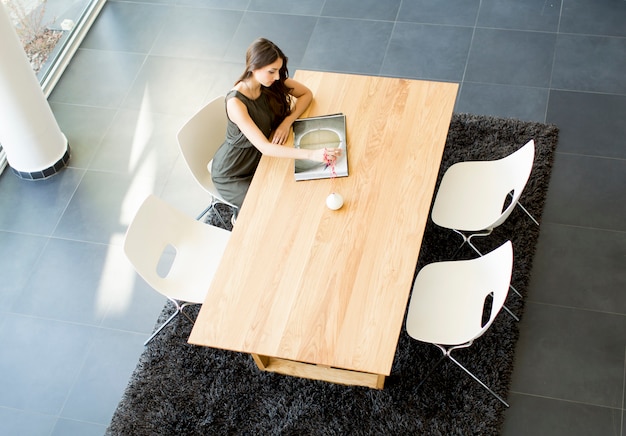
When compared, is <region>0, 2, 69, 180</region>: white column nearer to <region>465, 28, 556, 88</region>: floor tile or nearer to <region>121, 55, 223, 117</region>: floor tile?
<region>121, 55, 223, 117</region>: floor tile

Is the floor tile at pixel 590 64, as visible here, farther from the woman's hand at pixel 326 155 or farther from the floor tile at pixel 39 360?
the floor tile at pixel 39 360

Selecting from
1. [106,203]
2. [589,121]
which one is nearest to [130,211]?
[106,203]

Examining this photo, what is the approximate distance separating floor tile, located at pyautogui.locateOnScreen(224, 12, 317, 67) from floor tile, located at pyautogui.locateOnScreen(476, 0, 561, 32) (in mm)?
1252

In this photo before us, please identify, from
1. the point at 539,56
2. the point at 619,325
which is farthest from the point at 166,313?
the point at 539,56

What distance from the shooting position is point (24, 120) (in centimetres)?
436

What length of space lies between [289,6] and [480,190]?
250 centimetres

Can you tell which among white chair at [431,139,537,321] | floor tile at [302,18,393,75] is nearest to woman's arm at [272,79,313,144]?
white chair at [431,139,537,321]

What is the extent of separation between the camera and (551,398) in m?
3.42

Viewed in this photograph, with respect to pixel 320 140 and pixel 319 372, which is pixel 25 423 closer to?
pixel 319 372

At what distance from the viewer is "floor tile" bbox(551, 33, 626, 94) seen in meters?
4.59

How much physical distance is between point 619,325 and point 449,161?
134cm

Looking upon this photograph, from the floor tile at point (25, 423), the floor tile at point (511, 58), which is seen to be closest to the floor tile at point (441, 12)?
the floor tile at point (511, 58)

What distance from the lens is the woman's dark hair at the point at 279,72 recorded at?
325cm

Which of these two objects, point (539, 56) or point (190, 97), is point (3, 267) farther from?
point (539, 56)
